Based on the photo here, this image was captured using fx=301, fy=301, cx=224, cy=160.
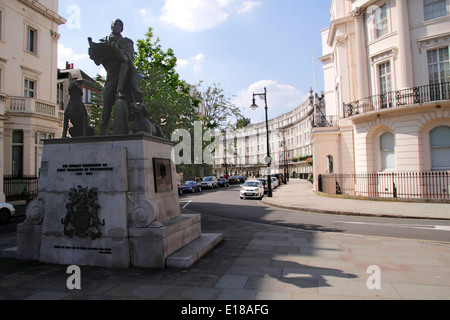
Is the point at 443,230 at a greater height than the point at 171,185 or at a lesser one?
lesser

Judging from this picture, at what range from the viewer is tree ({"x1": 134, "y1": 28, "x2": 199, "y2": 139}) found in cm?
2312

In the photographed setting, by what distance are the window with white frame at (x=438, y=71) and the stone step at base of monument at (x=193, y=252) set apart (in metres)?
18.5

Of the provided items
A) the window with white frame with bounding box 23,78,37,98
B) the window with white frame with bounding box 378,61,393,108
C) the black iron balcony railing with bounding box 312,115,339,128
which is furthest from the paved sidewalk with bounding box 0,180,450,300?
the window with white frame with bounding box 23,78,37,98

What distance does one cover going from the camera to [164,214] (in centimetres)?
659

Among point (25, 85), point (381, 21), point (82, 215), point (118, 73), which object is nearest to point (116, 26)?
point (118, 73)

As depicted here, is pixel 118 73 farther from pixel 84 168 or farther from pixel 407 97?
pixel 407 97

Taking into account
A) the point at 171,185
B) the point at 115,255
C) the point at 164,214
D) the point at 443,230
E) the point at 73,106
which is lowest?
the point at 443,230

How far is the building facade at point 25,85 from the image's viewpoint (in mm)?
20797

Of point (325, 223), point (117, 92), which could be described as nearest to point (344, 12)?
point (325, 223)

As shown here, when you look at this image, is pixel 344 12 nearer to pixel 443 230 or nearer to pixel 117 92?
pixel 443 230

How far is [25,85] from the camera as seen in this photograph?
23.6m

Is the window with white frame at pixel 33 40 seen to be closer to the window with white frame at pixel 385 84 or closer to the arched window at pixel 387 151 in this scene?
the window with white frame at pixel 385 84

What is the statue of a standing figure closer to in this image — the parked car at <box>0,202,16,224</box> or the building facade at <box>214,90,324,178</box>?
the parked car at <box>0,202,16,224</box>
